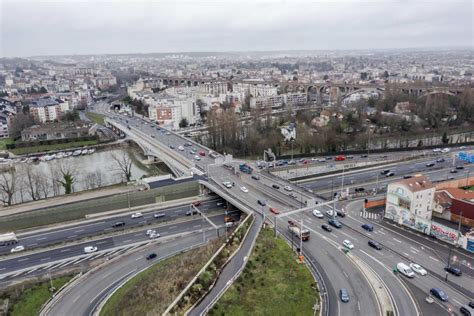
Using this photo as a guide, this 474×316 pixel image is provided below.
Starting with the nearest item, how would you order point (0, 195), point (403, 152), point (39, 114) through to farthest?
point (0, 195), point (403, 152), point (39, 114)

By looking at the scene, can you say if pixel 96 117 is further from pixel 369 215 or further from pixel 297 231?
pixel 369 215

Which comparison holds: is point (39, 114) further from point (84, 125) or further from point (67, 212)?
point (67, 212)

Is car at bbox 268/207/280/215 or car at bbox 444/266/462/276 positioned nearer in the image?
car at bbox 444/266/462/276

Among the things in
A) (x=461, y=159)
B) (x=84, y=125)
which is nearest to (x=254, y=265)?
(x=461, y=159)

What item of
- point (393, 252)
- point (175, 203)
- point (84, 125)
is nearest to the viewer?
point (393, 252)

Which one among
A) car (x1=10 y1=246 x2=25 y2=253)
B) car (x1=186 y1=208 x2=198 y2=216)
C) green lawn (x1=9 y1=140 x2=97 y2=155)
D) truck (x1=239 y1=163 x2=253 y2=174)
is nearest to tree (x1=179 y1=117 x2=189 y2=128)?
green lawn (x1=9 y1=140 x2=97 y2=155)

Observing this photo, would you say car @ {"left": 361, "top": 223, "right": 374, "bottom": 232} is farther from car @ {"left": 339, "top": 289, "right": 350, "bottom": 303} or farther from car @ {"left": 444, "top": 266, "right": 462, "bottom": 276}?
car @ {"left": 339, "top": 289, "right": 350, "bottom": 303}
